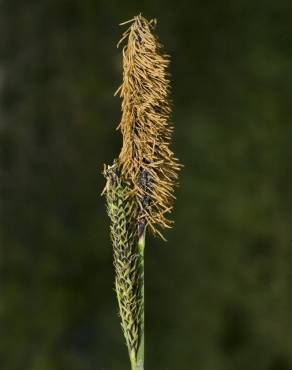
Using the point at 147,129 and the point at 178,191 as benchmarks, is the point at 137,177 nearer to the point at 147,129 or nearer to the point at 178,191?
the point at 147,129

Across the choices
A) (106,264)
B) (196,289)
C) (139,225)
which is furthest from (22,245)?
(139,225)

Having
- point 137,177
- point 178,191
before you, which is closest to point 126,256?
point 137,177

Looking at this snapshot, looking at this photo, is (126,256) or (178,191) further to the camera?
(178,191)

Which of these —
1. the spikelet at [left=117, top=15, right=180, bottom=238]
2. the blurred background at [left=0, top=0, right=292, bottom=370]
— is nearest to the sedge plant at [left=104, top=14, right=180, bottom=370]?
the spikelet at [left=117, top=15, right=180, bottom=238]

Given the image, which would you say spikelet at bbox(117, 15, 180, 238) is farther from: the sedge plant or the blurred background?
the blurred background

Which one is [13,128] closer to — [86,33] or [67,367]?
[86,33]

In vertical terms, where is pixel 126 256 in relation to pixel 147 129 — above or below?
below

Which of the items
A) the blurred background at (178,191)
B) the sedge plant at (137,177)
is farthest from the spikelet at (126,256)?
the blurred background at (178,191)

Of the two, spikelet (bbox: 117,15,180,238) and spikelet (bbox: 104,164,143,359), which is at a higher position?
spikelet (bbox: 117,15,180,238)
